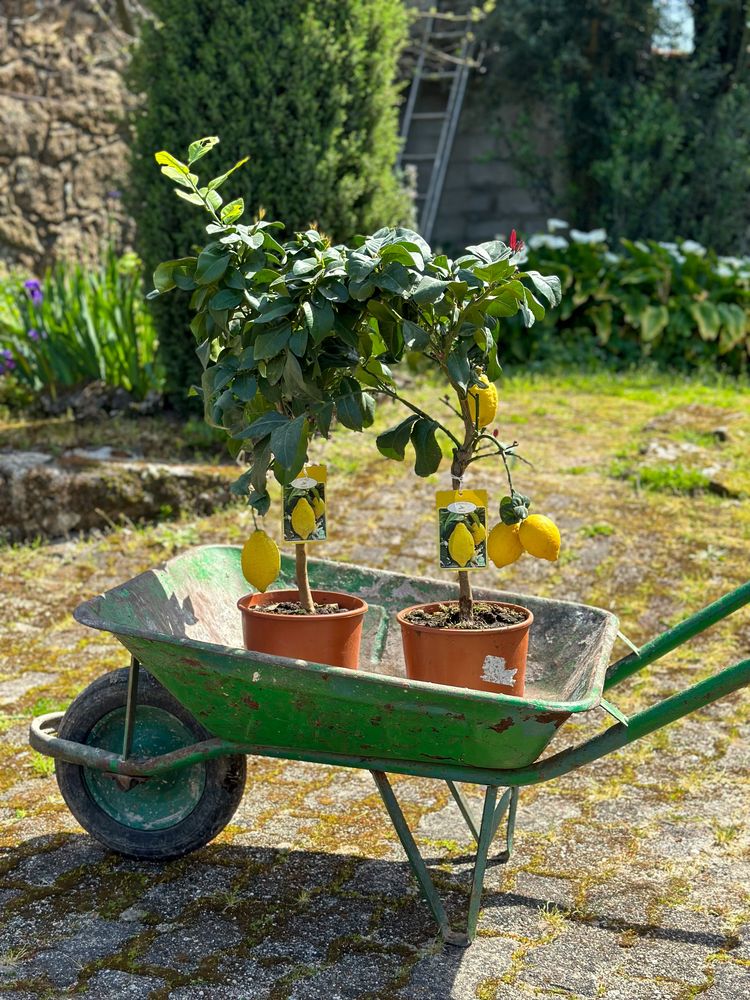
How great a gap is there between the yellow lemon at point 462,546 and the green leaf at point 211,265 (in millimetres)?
680

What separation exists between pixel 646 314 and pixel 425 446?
540 cm

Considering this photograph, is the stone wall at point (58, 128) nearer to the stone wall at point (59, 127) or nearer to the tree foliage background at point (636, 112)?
the stone wall at point (59, 127)

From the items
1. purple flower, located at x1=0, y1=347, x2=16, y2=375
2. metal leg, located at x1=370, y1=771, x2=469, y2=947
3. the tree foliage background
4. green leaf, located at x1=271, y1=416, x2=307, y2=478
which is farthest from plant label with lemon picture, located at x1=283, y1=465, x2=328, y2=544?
the tree foliage background

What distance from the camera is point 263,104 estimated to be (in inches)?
199

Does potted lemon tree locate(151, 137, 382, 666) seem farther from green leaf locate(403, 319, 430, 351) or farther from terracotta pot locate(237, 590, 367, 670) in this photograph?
green leaf locate(403, 319, 430, 351)

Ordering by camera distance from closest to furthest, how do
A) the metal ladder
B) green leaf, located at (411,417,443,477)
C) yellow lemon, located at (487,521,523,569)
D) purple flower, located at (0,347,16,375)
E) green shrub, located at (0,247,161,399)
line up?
green leaf, located at (411,417,443,477) → yellow lemon, located at (487,521,523,569) → green shrub, located at (0,247,161,399) → purple flower, located at (0,347,16,375) → the metal ladder

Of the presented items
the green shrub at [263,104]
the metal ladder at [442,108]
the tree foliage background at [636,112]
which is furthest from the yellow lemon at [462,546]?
the metal ladder at [442,108]

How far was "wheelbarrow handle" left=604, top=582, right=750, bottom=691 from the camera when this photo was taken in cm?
229

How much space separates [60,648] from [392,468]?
1966mm

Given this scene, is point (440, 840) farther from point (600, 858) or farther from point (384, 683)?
point (384, 683)

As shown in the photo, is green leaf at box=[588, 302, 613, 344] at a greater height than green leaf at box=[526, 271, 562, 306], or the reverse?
green leaf at box=[526, 271, 562, 306]

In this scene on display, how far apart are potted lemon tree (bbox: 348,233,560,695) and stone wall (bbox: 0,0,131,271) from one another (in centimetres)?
514

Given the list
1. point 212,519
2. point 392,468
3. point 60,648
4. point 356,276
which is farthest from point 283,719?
point 392,468

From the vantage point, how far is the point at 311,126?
508cm
